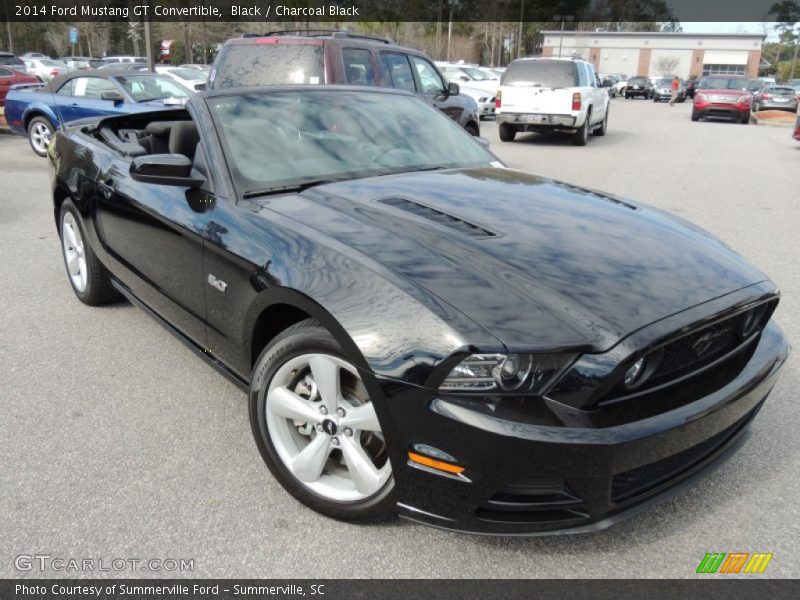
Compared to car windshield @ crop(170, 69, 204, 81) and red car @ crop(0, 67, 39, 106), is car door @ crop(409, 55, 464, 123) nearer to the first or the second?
car windshield @ crop(170, 69, 204, 81)

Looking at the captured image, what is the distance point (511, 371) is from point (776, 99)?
31.5 metres

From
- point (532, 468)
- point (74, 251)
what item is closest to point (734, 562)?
point (532, 468)

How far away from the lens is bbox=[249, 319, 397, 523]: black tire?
236 cm

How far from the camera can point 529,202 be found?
10.5 ft

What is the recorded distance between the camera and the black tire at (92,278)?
4.52 metres

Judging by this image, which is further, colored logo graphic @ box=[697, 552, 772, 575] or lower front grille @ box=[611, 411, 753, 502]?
colored logo graphic @ box=[697, 552, 772, 575]

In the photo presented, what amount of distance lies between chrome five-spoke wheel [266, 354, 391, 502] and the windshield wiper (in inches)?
35.6

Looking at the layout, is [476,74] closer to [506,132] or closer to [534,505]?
[506,132]

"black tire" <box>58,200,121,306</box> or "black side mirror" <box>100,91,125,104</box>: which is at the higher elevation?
"black side mirror" <box>100,91,125,104</box>

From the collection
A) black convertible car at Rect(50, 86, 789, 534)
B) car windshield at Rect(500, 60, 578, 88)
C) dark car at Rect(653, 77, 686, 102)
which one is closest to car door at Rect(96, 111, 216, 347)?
black convertible car at Rect(50, 86, 789, 534)

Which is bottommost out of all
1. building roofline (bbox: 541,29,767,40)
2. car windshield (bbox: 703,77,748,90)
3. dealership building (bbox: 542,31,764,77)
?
car windshield (bbox: 703,77,748,90)

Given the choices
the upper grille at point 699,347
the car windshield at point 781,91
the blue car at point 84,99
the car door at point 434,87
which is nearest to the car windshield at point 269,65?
the car door at point 434,87

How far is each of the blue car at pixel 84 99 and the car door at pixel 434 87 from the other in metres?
3.81

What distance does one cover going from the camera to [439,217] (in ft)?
9.42
